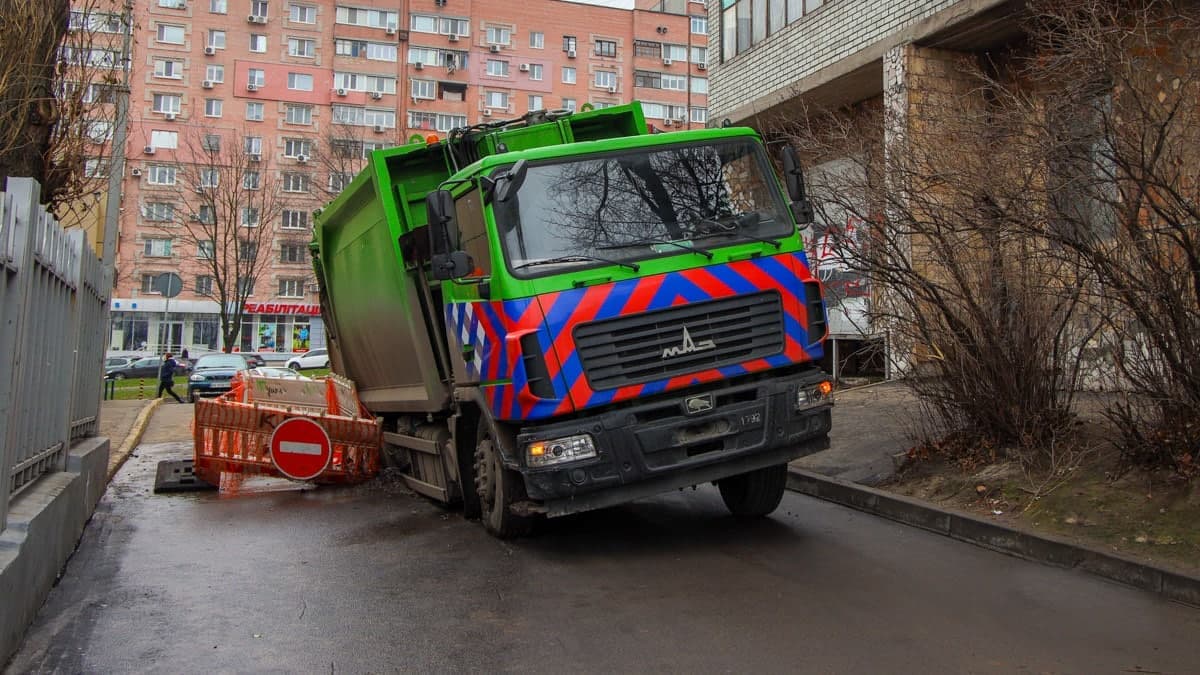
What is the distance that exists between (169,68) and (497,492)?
61.4 metres

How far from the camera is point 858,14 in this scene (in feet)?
51.3

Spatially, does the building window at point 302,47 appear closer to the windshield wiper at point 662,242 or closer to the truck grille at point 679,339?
the windshield wiper at point 662,242

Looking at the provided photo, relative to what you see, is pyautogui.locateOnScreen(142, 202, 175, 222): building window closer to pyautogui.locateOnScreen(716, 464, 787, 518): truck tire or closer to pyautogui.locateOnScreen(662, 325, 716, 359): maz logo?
pyautogui.locateOnScreen(716, 464, 787, 518): truck tire

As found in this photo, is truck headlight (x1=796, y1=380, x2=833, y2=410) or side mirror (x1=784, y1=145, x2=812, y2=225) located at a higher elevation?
side mirror (x1=784, y1=145, x2=812, y2=225)

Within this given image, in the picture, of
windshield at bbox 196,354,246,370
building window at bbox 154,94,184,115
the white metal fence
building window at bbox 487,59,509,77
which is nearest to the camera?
the white metal fence

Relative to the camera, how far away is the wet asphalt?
4.48 metres

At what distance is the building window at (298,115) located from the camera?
61656 mm

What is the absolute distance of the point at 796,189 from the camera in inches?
280

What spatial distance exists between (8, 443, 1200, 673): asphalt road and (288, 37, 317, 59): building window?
59022 millimetres

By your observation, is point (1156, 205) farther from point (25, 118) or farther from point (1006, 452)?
point (25, 118)

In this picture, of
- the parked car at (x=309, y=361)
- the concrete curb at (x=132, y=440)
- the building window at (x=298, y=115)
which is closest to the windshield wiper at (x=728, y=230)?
the concrete curb at (x=132, y=440)

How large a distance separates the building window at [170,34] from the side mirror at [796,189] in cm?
6199

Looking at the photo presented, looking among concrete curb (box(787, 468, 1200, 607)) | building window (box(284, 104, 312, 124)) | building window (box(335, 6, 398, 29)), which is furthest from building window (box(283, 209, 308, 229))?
concrete curb (box(787, 468, 1200, 607))

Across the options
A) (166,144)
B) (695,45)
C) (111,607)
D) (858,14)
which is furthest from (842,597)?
(695,45)
